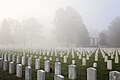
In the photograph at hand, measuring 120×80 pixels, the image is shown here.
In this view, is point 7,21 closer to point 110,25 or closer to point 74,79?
point 110,25

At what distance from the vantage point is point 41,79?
7.46 metres

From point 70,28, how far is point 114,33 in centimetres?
1427

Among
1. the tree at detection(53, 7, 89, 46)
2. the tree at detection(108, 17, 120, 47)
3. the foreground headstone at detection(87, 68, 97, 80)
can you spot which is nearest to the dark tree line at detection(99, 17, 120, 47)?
the tree at detection(108, 17, 120, 47)

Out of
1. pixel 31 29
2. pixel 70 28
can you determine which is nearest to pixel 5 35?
pixel 31 29

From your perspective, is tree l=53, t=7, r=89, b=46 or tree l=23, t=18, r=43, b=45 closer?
tree l=53, t=7, r=89, b=46

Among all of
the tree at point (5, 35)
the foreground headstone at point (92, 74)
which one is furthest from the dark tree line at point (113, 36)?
the foreground headstone at point (92, 74)

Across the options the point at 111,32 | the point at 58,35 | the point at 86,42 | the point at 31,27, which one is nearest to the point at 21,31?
the point at 31,27

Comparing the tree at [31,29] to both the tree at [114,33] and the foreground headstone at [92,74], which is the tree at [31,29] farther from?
the foreground headstone at [92,74]

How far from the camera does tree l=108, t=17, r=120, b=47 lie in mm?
60625

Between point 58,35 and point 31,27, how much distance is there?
1102 cm

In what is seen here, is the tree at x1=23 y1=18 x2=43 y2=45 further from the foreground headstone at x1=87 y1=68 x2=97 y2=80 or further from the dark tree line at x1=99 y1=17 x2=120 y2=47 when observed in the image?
the foreground headstone at x1=87 y1=68 x2=97 y2=80

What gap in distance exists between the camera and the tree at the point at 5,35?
60562 millimetres

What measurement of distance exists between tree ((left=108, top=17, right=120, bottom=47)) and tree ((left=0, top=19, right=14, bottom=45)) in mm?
25161

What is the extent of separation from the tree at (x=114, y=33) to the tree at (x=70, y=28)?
8878 millimetres
